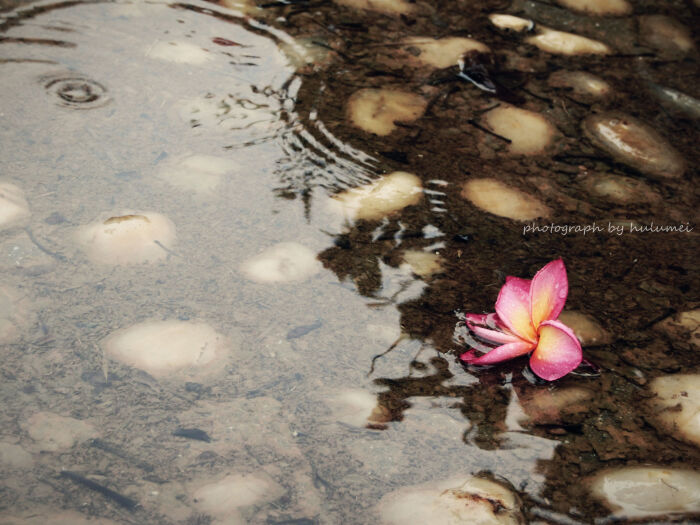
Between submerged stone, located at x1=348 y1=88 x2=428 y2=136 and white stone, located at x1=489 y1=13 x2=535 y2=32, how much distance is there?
555 mm

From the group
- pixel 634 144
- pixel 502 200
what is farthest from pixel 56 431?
pixel 634 144

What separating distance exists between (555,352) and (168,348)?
0.64 m

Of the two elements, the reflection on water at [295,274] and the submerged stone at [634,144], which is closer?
the reflection on water at [295,274]

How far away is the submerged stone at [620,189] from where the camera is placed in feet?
5.00

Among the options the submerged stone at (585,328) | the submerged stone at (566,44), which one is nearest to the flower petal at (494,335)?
the submerged stone at (585,328)

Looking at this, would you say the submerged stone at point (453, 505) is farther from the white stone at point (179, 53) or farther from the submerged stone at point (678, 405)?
the white stone at point (179, 53)

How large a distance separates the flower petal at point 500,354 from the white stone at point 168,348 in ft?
1.35

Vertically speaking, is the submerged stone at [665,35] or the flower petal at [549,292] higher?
the submerged stone at [665,35]

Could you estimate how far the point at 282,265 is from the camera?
125 centimetres

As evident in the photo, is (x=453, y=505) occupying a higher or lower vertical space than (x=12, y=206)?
lower

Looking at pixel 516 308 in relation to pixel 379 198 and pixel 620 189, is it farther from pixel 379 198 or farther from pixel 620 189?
pixel 620 189

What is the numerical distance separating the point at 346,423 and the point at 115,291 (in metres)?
0.48

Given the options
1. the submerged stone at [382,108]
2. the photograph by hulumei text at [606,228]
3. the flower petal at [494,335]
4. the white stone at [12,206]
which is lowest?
the flower petal at [494,335]

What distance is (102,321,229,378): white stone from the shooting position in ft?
3.49
